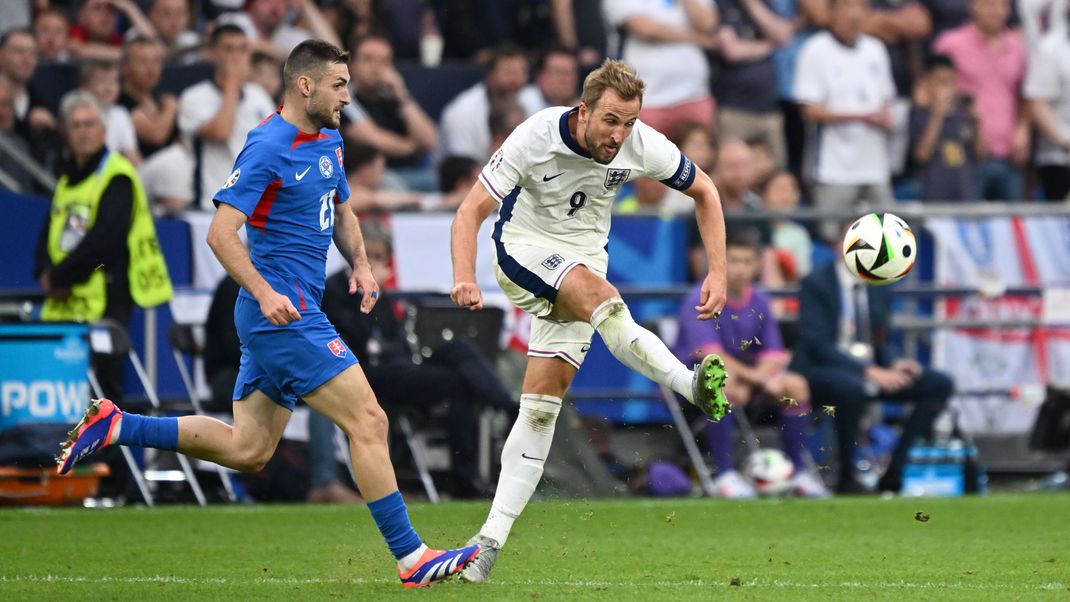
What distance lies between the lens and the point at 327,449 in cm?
1238

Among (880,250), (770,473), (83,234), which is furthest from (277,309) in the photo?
(770,473)

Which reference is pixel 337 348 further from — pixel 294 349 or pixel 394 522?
pixel 394 522

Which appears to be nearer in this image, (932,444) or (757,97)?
(932,444)

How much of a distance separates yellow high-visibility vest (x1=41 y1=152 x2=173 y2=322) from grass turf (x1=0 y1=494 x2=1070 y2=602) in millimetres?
1588

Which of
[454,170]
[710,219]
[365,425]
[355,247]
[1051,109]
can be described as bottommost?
[1051,109]

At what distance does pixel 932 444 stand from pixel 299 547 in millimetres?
6050

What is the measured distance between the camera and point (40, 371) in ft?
38.7

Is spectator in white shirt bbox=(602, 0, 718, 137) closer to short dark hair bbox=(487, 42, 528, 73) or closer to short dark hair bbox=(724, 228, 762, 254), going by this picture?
short dark hair bbox=(487, 42, 528, 73)

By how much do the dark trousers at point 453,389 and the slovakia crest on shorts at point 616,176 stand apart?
449 cm

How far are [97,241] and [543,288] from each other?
5207mm

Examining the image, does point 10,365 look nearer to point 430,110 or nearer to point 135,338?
point 135,338

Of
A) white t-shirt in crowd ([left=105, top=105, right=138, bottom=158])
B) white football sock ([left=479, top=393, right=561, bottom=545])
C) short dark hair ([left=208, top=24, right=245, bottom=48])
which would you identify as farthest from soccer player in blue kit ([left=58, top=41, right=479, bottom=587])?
short dark hair ([left=208, top=24, right=245, bottom=48])

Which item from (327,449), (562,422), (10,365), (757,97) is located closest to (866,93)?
(757,97)

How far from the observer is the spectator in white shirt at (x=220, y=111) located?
14.1m
